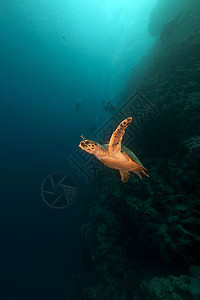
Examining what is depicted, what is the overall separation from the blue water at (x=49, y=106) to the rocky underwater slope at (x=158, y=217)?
6156 millimetres

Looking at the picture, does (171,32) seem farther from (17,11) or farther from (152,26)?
(17,11)

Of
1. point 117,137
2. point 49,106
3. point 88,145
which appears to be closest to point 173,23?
point 117,137

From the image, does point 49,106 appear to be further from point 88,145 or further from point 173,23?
point 88,145

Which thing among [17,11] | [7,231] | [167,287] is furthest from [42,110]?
[167,287]

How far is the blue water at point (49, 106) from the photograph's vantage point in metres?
11.1

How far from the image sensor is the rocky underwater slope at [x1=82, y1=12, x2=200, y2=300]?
113 inches

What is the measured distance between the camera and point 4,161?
18.1m

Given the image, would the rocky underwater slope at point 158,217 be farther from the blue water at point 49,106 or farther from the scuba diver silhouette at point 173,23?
the blue water at point 49,106

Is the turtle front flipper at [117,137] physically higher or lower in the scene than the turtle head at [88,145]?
lower

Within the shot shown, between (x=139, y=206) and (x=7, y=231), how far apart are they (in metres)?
14.5

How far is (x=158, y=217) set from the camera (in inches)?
145

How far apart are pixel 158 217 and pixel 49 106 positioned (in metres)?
28.9

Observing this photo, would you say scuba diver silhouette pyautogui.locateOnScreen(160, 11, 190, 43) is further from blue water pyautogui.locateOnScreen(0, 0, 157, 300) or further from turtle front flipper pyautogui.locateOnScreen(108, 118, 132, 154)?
turtle front flipper pyautogui.locateOnScreen(108, 118, 132, 154)

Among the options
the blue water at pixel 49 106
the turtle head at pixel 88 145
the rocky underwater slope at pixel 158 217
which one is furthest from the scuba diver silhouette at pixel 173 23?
the turtle head at pixel 88 145
